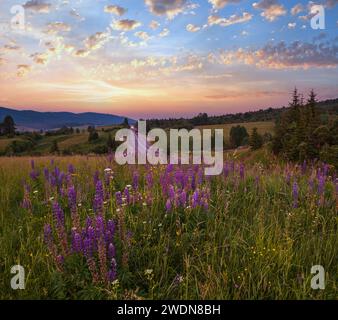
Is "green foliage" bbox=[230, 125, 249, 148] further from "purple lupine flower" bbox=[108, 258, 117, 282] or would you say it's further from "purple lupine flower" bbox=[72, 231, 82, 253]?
"purple lupine flower" bbox=[108, 258, 117, 282]

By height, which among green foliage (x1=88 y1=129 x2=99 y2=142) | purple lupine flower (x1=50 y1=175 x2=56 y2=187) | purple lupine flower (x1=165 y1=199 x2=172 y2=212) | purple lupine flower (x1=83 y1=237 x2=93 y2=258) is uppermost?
green foliage (x1=88 y1=129 x2=99 y2=142)

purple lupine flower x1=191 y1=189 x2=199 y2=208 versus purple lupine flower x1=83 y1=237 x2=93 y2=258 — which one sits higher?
purple lupine flower x1=191 y1=189 x2=199 y2=208

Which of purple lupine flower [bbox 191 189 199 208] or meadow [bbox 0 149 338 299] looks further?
purple lupine flower [bbox 191 189 199 208]

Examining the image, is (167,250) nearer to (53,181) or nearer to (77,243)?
(77,243)

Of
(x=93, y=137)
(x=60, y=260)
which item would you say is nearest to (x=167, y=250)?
(x=60, y=260)

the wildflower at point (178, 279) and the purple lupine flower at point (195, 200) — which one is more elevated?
the purple lupine flower at point (195, 200)

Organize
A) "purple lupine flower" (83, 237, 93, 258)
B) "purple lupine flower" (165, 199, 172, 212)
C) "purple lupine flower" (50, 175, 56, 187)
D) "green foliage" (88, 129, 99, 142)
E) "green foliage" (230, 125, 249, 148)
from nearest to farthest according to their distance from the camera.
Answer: "purple lupine flower" (83, 237, 93, 258)
"purple lupine flower" (165, 199, 172, 212)
"purple lupine flower" (50, 175, 56, 187)
"green foliage" (230, 125, 249, 148)
"green foliage" (88, 129, 99, 142)

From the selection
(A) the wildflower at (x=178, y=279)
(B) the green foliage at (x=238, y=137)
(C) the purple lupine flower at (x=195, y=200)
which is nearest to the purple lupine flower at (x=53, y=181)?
(C) the purple lupine flower at (x=195, y=200)

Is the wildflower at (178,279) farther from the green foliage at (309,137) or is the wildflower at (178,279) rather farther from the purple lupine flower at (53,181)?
the green foliage at (309,137)

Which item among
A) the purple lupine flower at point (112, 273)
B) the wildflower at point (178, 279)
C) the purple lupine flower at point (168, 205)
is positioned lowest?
the wildflower at point (178, 279)

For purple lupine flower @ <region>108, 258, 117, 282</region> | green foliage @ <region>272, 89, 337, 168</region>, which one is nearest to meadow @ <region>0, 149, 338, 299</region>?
purple lupine flower @ <region>108, 258, 117, 282</region>

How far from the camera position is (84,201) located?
16.8ft

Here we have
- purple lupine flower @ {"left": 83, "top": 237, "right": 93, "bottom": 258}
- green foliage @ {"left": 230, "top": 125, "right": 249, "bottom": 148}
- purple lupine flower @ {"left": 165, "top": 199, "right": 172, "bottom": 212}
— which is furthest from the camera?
green foliage @ {"left": 230, "top": 125, "right": 249, "bottom": 148}

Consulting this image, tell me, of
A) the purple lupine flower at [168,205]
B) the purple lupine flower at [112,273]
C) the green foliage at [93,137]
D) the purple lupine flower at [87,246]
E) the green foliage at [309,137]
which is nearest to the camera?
the purple lupine flower at [112,273]
